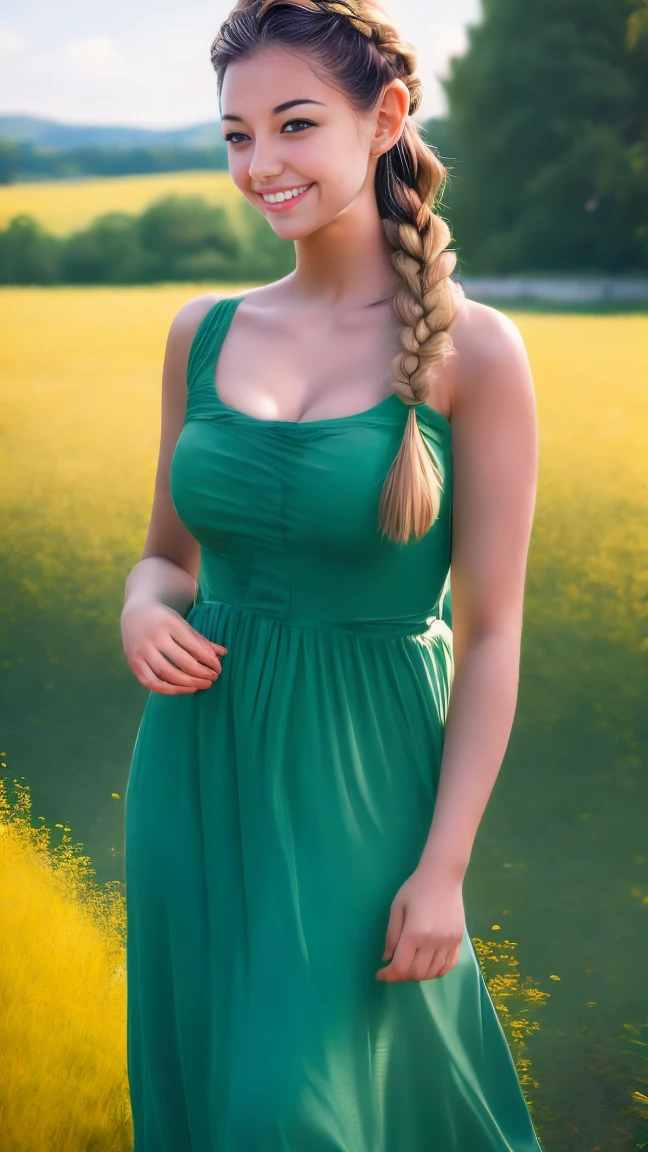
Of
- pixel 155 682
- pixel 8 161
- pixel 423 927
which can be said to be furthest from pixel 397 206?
pixel 8 161

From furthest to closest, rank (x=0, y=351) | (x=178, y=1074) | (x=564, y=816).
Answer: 1. (x=0, y=351)
2. (x=564, y=816)
3. (x=178, y=1074)

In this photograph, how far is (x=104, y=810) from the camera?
2.42 metres

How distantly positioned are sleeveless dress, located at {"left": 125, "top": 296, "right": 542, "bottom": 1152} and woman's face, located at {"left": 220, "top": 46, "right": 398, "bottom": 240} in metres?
0.14

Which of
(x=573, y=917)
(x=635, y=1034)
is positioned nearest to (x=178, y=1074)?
(x=635, y=1034)

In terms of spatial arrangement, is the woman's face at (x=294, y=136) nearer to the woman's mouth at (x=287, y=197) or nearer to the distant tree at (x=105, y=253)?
the woman's mouth at (x=287, y=197)

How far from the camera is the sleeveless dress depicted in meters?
0.91

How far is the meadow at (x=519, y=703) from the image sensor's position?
180cm

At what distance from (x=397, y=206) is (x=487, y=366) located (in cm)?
19

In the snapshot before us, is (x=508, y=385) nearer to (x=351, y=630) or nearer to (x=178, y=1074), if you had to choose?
(x=351, y=630)

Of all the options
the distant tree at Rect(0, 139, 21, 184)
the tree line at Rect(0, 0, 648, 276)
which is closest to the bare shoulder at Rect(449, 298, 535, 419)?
the distant tree at Rect(0, 139, 21, 184)

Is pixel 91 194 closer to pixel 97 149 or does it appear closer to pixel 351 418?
pixel 97 149

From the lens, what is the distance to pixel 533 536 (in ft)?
9.79

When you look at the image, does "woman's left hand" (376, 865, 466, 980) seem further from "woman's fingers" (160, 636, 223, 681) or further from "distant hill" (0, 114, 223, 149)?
"distant hill" (0, 114, 223, 149)

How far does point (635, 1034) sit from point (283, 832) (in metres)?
1.21
